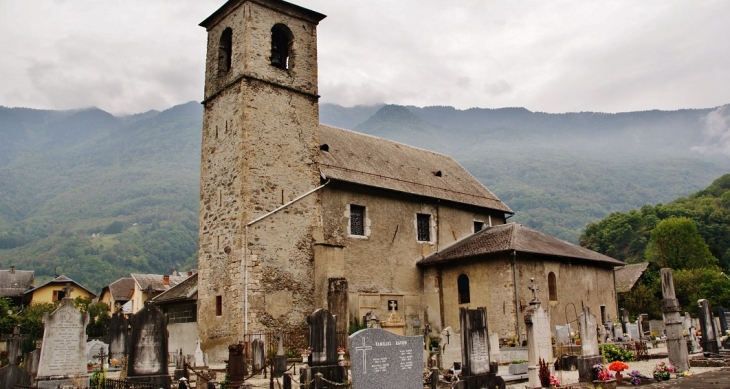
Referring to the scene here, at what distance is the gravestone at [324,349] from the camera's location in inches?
556

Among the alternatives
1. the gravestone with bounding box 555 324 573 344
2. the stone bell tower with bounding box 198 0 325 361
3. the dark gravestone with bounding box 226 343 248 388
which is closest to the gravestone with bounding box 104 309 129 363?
the stone bell tower with bounding box 198 0 325 361

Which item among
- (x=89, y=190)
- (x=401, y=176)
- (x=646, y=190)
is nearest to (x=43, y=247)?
(x=89, y=190)

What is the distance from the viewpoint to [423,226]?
29.0m

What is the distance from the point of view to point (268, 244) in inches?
906

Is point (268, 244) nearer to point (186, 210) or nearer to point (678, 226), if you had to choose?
point (678, 226)

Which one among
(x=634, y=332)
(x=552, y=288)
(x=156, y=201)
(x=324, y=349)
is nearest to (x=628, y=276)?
(x=634, y=332)

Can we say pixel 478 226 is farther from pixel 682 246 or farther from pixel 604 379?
pixel 682 246

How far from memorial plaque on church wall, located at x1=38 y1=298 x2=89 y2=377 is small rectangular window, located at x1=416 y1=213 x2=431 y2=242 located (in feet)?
56.1

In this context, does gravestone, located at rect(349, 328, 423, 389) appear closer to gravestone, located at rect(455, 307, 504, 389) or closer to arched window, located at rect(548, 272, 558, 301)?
gravestone, located at rect(455, 307, 504, 389)

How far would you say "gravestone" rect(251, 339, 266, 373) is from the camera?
1898 cm

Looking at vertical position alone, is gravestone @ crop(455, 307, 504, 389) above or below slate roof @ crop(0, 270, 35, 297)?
below

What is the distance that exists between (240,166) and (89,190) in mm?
163181

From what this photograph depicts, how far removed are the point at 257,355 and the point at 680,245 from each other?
167 feet

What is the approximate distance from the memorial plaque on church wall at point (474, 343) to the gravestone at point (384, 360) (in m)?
1.95
